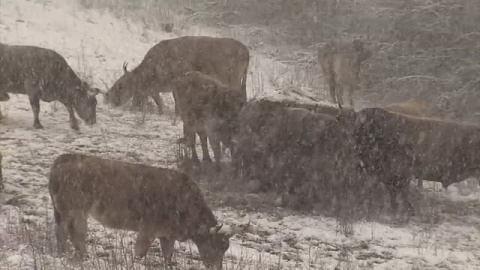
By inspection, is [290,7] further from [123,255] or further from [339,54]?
[123,255]

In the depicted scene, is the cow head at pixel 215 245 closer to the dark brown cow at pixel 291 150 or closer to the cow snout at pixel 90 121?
the dark brown cow at pixel 291 150

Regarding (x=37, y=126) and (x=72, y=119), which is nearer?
(x=37, y=126)

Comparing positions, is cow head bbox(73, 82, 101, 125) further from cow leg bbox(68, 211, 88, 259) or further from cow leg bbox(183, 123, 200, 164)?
cow leg bbox(68, 211, 88, 259)

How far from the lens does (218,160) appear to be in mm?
9906

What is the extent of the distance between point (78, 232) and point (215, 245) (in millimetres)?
1319

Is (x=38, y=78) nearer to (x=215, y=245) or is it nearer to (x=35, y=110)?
(x=35, y=110)

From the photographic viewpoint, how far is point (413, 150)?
356 inches

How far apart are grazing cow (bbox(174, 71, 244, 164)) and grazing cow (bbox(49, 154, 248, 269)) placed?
340 cm

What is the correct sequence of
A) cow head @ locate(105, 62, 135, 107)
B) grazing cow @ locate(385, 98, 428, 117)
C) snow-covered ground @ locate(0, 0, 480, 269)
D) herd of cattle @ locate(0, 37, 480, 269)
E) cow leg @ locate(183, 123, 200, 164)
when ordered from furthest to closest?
cow head @ locate(105, 62, 135, 107) → grazing cow @ locate(385, 98, 428, 117) → cow leg @ locate(183, 123, 200, 164) → snow-covered ground @ locate(0, 0, 480, 269) → herd of cattle @ locate(0, 37, 480, 269)

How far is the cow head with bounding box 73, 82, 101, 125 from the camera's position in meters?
11.1

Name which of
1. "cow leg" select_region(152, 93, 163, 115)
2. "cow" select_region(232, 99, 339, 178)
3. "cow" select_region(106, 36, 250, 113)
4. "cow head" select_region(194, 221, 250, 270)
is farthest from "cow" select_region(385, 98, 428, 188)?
"cow head" select_region(194, 221, 250, 270)

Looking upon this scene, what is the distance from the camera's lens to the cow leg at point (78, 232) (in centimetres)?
604

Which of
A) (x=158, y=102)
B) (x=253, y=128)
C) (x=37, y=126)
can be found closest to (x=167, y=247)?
(x=253, y=128)

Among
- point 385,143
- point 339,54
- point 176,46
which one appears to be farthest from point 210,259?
point 339,54
